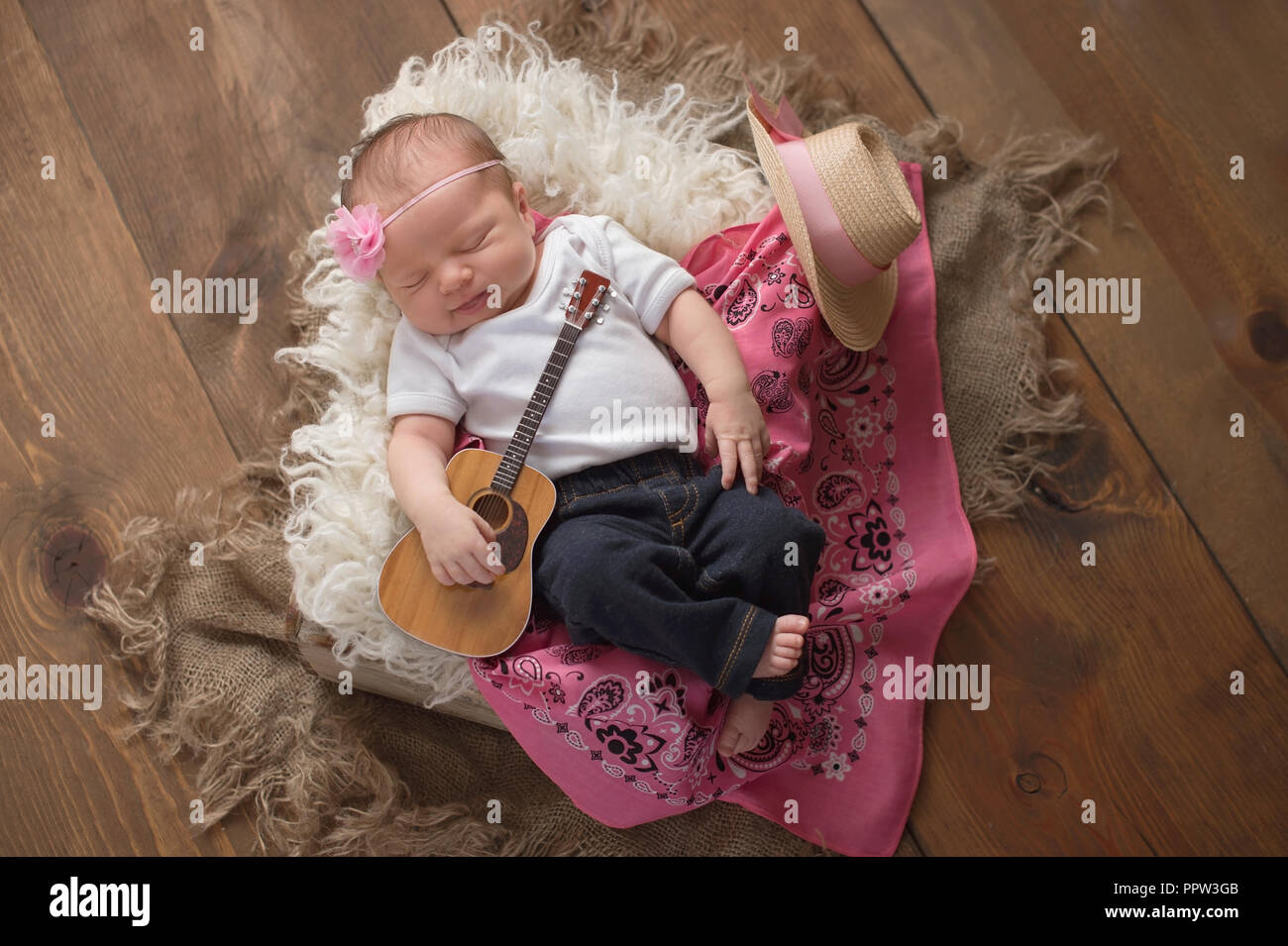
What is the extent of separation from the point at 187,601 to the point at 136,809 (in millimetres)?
345

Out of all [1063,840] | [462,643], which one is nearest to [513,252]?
[462,643]

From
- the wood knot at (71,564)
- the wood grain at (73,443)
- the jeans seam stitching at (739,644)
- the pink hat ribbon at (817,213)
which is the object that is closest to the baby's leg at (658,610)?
the jeans seam stitching at (739,644)

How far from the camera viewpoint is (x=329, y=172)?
160cm

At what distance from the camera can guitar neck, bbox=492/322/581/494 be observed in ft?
4.29

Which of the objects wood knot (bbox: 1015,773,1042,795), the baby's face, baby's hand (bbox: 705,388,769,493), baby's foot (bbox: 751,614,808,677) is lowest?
wood knot (bbox: 1015,773,1042,795)

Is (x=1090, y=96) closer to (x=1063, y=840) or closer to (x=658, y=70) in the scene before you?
(x=658, y=70)

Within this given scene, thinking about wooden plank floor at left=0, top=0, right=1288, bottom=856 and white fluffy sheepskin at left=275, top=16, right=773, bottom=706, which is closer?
white fluffy sheepskin at left=275, top=16, right=773, bottom=706

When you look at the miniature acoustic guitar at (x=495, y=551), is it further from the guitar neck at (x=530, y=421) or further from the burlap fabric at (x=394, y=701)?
the burlap fabric at (x=394, y=701)

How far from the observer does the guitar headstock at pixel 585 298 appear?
132 cm

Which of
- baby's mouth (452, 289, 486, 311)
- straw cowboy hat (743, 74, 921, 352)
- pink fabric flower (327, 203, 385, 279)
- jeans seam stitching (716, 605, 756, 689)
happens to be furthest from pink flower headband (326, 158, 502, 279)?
jeans seam stitching (716, 605, 756, 689)

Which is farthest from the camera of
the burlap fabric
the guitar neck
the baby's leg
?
the burlap fabric

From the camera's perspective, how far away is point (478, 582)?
51.3 inches

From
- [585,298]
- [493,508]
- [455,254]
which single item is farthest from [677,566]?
[455,254]

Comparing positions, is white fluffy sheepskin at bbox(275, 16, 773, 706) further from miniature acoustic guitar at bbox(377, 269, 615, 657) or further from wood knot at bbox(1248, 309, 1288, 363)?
wood knot at bbox(1248, 309, 1288, 363)
